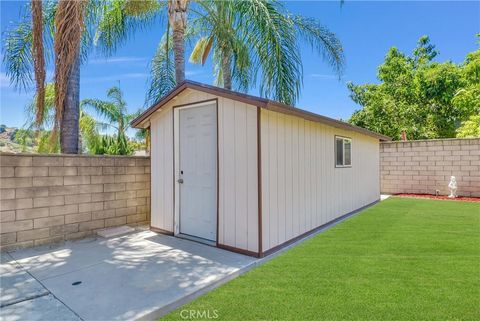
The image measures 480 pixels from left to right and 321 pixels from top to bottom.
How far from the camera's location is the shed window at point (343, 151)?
23.1ft

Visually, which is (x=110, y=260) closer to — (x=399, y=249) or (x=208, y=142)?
(x=208, y=142)

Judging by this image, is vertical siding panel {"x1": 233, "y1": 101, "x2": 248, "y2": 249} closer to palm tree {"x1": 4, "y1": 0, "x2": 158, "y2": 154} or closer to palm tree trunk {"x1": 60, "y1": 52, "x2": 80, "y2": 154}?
palm tree {"x1": 4, "y1": 0, "x2": 158, "y2": 154}

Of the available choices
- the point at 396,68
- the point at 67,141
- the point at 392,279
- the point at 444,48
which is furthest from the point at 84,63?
the point at 444,48

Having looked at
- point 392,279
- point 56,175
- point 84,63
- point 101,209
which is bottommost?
point 392,279

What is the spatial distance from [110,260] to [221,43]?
6.00 m

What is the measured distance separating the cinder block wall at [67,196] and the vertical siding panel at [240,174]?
2.71 metres

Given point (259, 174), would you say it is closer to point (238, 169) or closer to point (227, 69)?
point (238, 169)

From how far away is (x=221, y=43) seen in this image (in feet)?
25.2

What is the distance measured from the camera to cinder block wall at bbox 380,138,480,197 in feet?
31.9

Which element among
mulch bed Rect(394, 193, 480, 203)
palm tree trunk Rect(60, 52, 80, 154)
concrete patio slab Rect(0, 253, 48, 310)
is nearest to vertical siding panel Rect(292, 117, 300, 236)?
concrete patio slab Rect(0, 253, 48, 310)

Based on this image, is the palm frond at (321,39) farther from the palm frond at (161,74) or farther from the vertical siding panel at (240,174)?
the vertical siding panel at (240,174)

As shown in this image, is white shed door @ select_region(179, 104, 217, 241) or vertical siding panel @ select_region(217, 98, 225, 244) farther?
white shed door @ select_region(179, 104, 217, 241)

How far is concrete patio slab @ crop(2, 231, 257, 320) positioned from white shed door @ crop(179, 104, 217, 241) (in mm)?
372

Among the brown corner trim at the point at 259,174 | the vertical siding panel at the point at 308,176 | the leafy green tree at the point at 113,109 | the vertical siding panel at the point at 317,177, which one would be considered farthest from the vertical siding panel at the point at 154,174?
the leafy green tree at the point at 113,109
